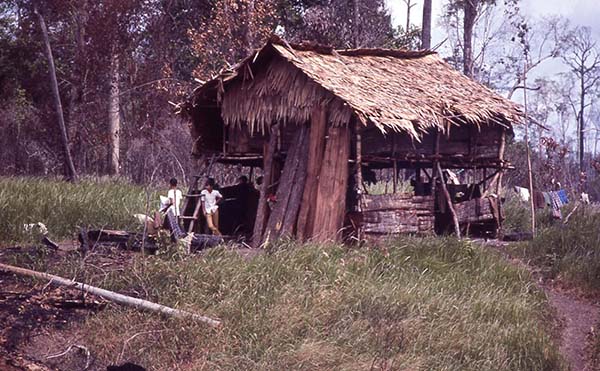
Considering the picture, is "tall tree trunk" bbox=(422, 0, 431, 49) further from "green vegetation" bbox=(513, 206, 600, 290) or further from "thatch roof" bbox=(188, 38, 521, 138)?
"green vegetation" bbox=(513, 206, 600, 290)

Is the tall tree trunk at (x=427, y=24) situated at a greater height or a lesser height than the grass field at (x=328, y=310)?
greater

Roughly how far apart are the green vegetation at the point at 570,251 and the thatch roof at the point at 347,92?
2239 millimetres

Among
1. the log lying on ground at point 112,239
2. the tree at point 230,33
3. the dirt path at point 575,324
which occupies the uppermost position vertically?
the tree at point 230,33

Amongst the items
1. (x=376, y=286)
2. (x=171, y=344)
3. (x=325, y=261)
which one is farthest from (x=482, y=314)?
→ (x=171, y=344)

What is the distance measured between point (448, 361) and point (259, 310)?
81.3 inches

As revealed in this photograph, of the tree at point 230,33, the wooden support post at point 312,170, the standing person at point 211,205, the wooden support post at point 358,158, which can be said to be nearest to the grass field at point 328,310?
the wooden support post at point 358,158

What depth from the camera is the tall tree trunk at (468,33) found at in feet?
85.7

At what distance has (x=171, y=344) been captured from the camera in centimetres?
881

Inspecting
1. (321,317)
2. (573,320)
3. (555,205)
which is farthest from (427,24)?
(321,317)

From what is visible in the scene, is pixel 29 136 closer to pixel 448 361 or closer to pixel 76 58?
pixel 76 58

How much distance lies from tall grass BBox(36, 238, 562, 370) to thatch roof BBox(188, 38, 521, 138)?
98.4 inches

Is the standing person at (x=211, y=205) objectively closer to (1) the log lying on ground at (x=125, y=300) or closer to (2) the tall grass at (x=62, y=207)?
(2) the tall grass at (x=62, y=207)

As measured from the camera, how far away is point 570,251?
1312 cm

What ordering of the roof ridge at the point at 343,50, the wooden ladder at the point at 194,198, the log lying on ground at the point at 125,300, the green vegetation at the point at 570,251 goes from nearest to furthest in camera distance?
the log lying on ground at the point at 125,300
the green vegetation at the point at 570,251
the roof ridge at the point at 343,50
the wooden ladder at the point at 194,198
